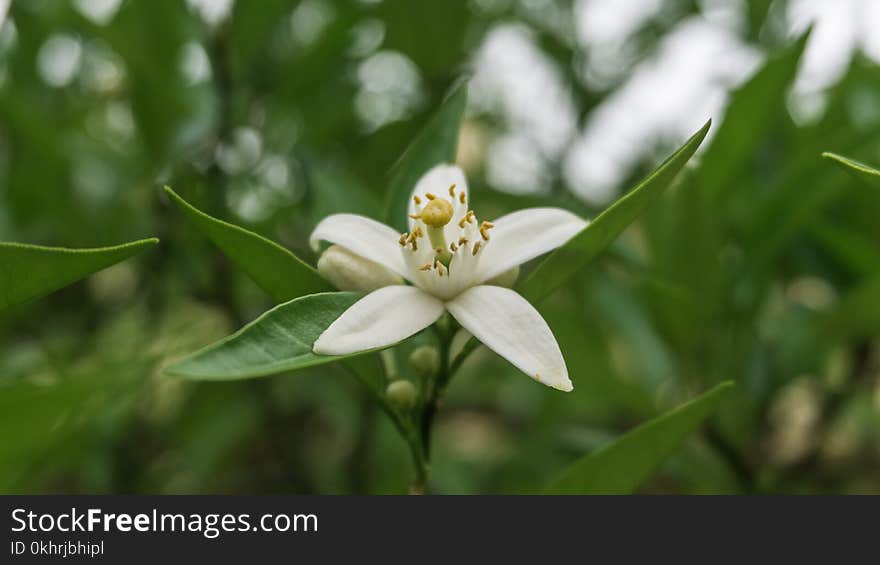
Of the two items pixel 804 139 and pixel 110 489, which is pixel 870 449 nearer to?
pixel 804 139

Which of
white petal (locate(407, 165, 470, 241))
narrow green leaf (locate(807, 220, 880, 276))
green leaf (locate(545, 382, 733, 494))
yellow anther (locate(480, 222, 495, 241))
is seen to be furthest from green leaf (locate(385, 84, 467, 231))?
narrow green leaf (locate(807, 220, 880, 276))

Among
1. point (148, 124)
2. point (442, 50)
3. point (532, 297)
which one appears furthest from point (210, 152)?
point (532, 297)

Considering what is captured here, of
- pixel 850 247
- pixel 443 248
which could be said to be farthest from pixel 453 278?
pixel 850 247

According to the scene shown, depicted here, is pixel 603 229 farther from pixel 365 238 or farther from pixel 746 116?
pixel 746 116

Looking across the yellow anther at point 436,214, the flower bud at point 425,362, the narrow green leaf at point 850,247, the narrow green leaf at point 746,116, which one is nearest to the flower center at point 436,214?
the yellow anther at point 436,214

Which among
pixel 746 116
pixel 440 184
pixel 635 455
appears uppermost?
pixel 746 116

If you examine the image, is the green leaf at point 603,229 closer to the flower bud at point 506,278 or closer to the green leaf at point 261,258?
the flower bud at point 506,278
